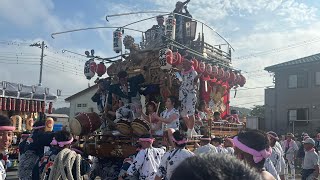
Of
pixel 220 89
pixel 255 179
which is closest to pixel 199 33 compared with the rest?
pixel 220 89

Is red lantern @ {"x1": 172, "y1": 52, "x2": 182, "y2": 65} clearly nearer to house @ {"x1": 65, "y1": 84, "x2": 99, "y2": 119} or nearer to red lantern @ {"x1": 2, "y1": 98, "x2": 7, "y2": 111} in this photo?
red lantern @ {"x1": 2, "y1": 98, "x2": 7, "y2": 111}

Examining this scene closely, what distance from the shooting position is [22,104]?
49.4 ft

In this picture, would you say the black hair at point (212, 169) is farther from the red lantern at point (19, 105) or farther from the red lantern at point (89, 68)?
the red lantern at point (19, 105)

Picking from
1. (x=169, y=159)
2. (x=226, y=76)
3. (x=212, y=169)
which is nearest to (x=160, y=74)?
Result: (x=226, y=76)

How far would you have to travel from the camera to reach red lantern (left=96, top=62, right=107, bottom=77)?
1120 centimetres

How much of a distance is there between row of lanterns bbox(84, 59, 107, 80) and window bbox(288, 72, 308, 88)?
17142 mm

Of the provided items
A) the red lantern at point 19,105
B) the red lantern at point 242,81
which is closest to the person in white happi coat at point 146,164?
the red lantern at point 242,81

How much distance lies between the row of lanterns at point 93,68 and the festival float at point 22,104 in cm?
420

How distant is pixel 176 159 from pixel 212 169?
3.75 metres

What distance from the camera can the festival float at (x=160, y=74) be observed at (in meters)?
8.73

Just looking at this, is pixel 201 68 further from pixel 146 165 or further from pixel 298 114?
pixel 298 114

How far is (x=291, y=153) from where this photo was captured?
1445cm

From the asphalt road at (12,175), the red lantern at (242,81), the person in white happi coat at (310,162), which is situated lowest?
the asphalt road at (12,175)

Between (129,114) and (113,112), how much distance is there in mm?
805
